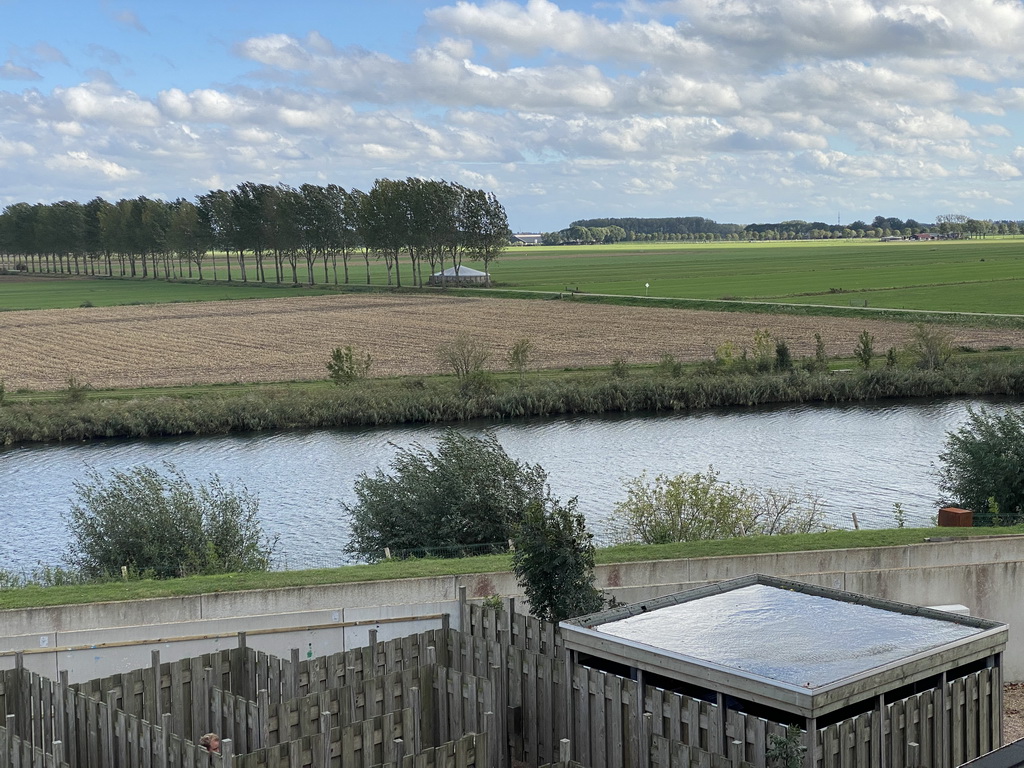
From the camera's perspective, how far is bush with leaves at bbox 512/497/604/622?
11336 mm

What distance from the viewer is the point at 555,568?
11.4 meters

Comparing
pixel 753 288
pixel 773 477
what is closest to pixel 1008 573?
pixel 773 477

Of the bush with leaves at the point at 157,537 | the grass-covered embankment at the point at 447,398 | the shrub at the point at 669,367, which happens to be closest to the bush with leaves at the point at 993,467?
the bush with leaves at the point at 157,537

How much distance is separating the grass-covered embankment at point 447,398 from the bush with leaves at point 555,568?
36.9m

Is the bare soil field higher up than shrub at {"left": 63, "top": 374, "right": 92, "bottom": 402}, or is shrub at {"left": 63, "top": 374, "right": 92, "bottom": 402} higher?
the bare soil field

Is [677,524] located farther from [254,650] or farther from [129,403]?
[129,403]

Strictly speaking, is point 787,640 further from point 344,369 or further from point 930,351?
point 930,351

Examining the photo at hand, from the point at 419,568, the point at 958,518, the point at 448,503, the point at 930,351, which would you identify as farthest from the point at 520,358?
the point at 419,568

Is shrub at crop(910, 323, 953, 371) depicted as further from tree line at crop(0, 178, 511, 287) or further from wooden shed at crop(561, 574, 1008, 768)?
tree line at crop(0, 178, 511, 287)

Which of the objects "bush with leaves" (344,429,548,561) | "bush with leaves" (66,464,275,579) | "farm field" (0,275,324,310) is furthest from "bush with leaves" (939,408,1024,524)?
"farm field" (0,275,324,310)

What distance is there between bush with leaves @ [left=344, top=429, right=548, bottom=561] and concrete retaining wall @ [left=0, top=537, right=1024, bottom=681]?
6.66 meters

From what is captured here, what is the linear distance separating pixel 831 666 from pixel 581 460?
3023cm

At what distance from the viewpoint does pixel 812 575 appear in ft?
41.1

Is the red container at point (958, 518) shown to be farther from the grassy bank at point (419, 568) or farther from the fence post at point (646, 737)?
the fence post at point (646, 737)
